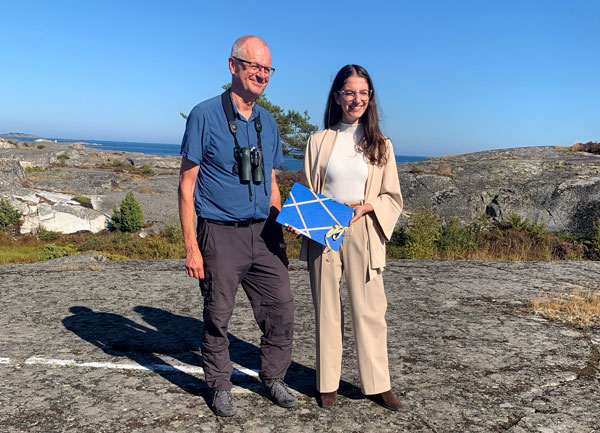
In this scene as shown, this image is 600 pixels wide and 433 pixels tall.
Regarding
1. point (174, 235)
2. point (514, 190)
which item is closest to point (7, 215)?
point (174, 235)

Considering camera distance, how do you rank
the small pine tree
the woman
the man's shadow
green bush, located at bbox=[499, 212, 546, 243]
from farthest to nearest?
the small pine tree < green bush, located at bbox=[499, 212, 546, 243] < the man's shadow < the woman

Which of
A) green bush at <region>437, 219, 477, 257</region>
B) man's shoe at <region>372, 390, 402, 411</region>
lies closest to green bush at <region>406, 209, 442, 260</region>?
green bush at <region>437, 219, 477, 257</region>

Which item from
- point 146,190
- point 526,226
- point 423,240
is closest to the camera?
point 423,240

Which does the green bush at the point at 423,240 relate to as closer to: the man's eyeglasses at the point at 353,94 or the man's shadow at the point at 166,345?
the man's shadow at the point at 166,345

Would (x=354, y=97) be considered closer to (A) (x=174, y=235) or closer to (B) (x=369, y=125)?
(B) (x=369, y=125)

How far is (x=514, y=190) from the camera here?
13039 mm

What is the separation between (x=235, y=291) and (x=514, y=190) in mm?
11503

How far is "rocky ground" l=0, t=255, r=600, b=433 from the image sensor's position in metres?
3.09

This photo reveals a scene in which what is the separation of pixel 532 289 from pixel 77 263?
6.68 meters

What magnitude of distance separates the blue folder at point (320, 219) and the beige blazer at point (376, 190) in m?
0.19

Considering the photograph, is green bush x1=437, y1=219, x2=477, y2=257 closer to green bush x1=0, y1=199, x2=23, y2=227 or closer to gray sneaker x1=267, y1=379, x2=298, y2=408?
gray sneaker x1=267, y1=379, x2=298, y2=408

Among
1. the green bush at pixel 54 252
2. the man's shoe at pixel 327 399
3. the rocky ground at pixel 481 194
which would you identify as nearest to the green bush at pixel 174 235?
the rocky ground at pixel 481 194

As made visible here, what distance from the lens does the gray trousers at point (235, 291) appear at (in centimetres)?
308

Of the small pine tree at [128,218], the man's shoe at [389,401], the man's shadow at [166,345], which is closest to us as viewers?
the man's shoe at [389,401]
